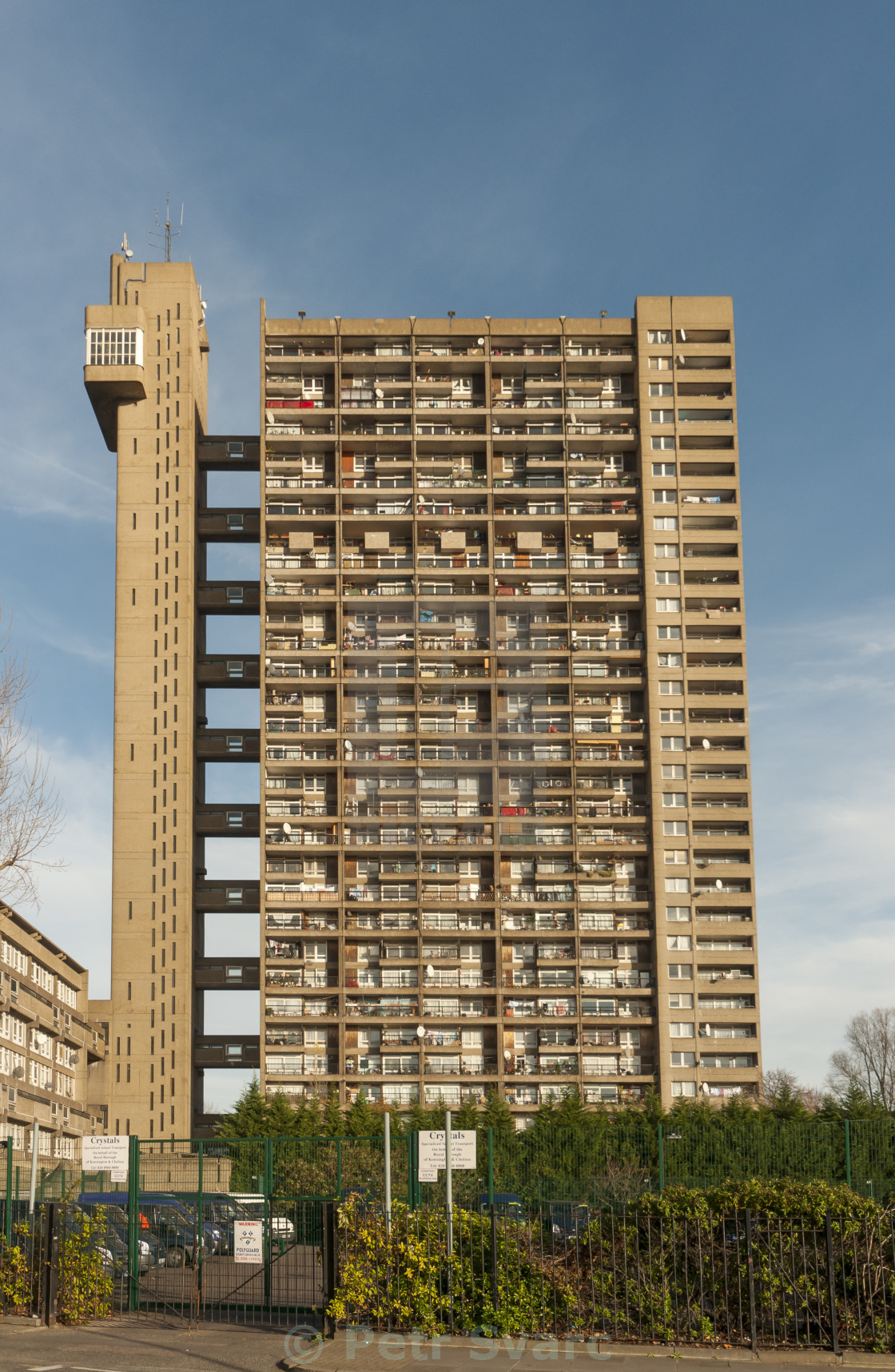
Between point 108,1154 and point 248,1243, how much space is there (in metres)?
3.00

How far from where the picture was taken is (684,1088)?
84.8 metres

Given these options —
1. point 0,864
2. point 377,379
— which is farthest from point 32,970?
point 0,864

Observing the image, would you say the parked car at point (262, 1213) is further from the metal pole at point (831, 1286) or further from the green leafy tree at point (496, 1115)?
the green leafy tree at point (496, 1115)

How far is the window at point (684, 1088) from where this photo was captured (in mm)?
84688

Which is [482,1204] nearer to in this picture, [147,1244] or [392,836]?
[147,1244]

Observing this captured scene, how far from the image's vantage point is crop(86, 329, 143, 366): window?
9350 centimetres

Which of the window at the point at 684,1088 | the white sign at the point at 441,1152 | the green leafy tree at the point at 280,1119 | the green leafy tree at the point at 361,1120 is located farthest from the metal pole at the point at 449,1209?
the window at the point at 684,1088

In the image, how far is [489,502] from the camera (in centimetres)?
9306

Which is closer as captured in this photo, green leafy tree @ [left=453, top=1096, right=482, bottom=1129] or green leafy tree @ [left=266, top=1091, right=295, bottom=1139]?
green leafy tree @ [left=266, top=1091, right=295, bottom=1139]

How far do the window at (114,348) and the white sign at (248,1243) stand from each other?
7685 cm

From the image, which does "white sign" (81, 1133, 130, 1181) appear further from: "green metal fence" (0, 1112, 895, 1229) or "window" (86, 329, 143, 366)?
"window" (86, 329, 143, 366)

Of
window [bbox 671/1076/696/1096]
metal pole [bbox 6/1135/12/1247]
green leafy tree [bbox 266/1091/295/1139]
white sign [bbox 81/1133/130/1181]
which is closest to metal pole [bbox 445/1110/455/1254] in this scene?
white sign [bbox 81/1133/130/1181]

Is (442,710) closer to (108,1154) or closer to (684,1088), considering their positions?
(684,1088)

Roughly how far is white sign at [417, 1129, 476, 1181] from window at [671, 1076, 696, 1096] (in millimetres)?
63770
